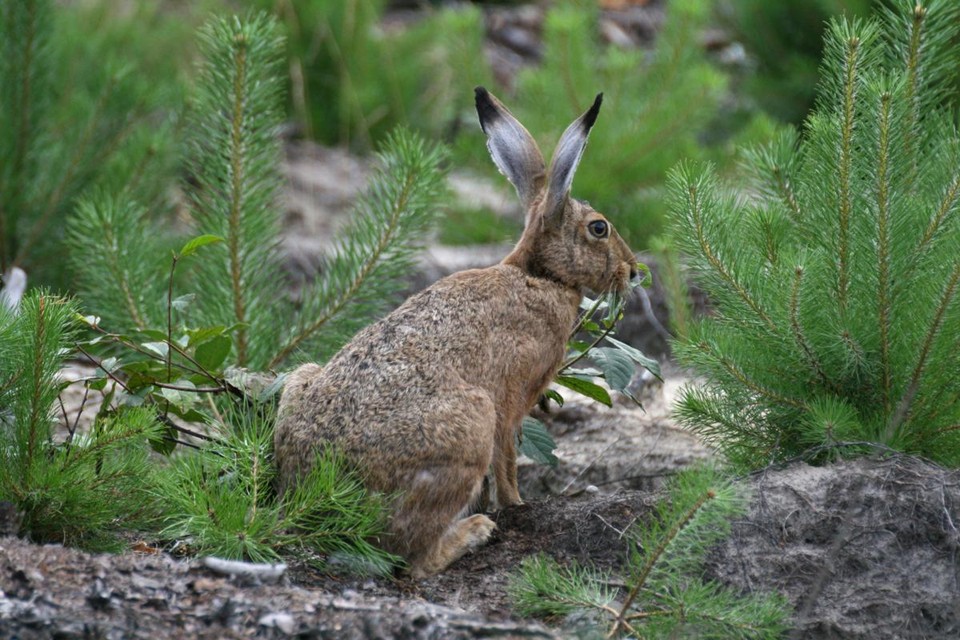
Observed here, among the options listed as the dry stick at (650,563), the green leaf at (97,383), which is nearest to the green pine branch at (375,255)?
the green leaf at (97,383)

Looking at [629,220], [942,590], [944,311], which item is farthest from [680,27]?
[942,590]

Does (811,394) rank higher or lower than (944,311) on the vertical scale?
lower

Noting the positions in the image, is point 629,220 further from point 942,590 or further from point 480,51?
point 942,590

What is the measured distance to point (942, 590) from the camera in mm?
4039

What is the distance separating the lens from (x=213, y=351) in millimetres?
4969

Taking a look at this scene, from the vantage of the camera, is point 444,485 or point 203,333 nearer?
point 444,485

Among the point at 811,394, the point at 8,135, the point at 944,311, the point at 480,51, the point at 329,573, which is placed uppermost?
the point at 480,51

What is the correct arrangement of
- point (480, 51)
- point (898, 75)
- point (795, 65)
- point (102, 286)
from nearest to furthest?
point (898, 75) → point (102, 286) → point (480, 51) → point (795, 65)

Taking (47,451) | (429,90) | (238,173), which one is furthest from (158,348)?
(429,90)

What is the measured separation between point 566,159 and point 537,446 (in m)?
1.19

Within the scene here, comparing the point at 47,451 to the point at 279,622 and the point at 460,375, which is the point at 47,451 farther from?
the point at 460,375

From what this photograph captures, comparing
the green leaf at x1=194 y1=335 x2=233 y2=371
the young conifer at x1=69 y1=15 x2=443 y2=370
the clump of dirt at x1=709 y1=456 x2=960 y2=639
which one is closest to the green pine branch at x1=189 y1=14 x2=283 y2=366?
the young conifer at x1=69 y1=15 x2=443 y2=370

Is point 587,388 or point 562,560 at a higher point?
point 587,388

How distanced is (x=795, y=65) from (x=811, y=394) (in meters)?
6.17
